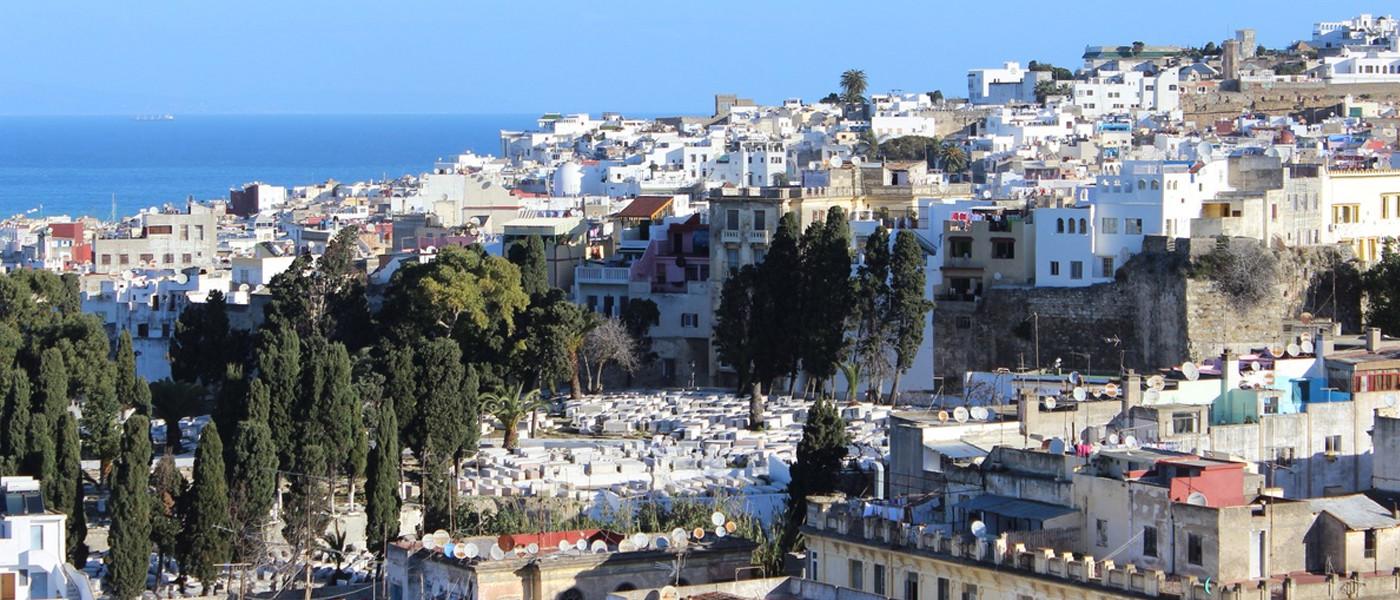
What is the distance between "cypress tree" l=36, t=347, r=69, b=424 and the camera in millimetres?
48562

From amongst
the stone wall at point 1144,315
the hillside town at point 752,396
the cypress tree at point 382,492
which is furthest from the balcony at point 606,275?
the cypress tree at point 382,492

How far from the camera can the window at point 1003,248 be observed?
58.4 metres

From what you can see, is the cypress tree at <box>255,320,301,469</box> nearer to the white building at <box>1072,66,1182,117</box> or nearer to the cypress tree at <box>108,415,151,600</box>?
the cypress tree at <box>108,415,151,600</box>

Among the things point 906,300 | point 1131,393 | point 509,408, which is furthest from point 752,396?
point 1131,393

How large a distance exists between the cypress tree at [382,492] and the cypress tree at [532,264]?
15825 millimetres

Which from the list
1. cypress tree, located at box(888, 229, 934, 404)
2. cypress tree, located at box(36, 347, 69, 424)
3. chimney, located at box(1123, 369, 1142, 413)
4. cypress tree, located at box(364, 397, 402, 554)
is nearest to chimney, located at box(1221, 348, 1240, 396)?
chimney, located at box(1123, 369, 1142, 413)

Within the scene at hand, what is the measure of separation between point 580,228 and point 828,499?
126 feet

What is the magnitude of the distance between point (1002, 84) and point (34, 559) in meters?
111

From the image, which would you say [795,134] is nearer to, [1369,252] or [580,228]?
[580,228]

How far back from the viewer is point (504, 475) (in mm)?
49969

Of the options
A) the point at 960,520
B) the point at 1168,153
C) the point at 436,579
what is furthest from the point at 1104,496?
the point at 1168,153

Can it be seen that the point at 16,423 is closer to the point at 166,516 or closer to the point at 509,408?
the point at 166,516

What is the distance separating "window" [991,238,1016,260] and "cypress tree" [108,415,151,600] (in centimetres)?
2069

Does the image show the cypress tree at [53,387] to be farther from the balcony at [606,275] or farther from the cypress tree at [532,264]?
the balcony at [606,275]
